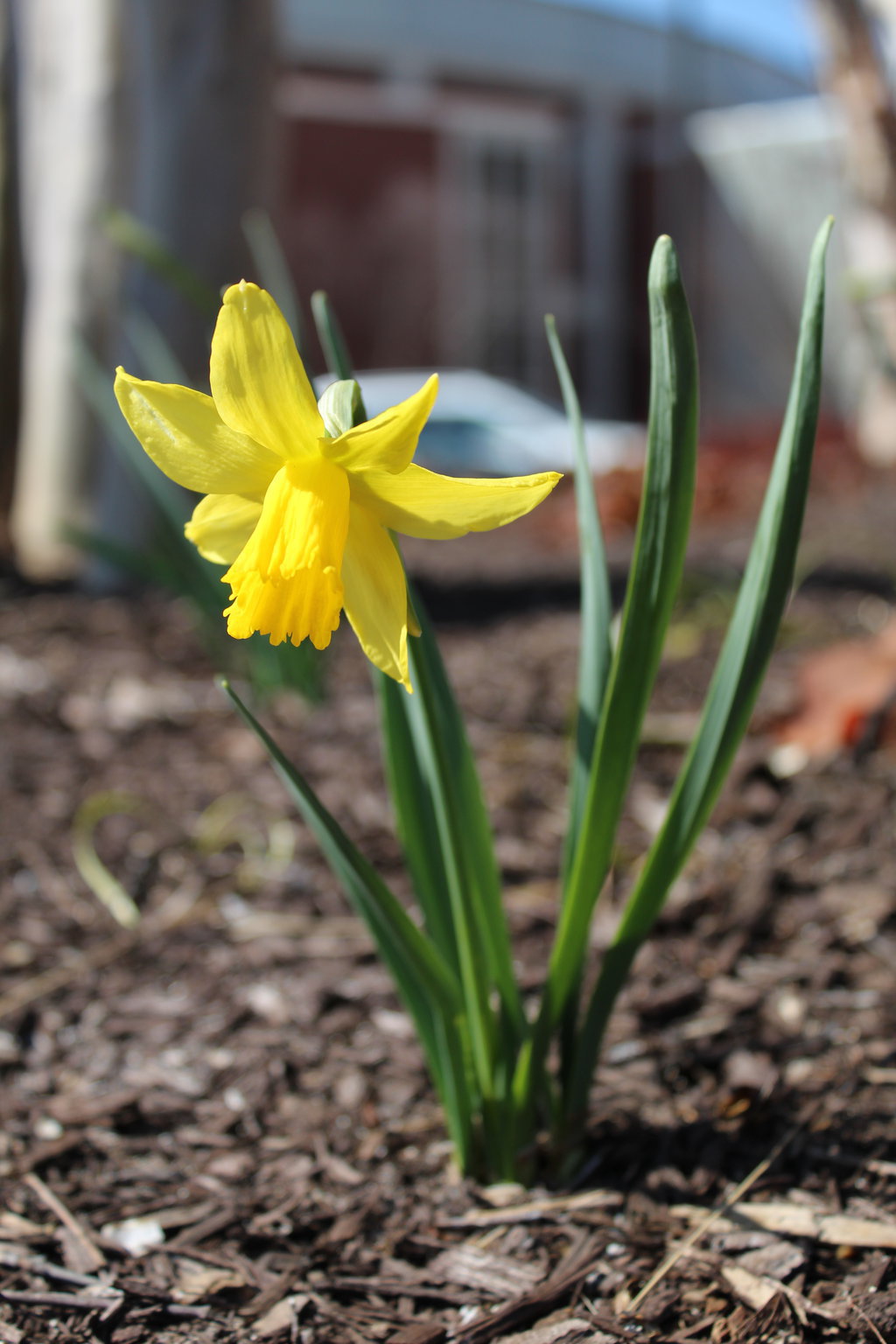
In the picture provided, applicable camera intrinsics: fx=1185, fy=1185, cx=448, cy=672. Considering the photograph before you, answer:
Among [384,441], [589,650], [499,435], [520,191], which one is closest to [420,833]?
[589,650]

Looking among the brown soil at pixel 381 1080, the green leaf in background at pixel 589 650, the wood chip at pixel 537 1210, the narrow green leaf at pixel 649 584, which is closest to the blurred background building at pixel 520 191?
the brown soil at pixel 381 1080

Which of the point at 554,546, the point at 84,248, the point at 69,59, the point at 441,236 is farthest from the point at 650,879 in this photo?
the point at 441,236

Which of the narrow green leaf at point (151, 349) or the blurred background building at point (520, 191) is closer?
the narrow green leaf at point (151, 349)

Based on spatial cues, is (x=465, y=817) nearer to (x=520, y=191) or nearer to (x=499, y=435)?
(x=499, y=435)

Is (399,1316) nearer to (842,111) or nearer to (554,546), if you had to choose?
(554,546)

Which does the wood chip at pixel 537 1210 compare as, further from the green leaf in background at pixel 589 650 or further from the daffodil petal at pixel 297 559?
the daffodil petal at pixel 297 559

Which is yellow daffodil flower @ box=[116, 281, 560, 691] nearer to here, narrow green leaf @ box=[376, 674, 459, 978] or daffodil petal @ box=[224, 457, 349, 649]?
daffodil petal @ box=[224, 457, 349, 649]
